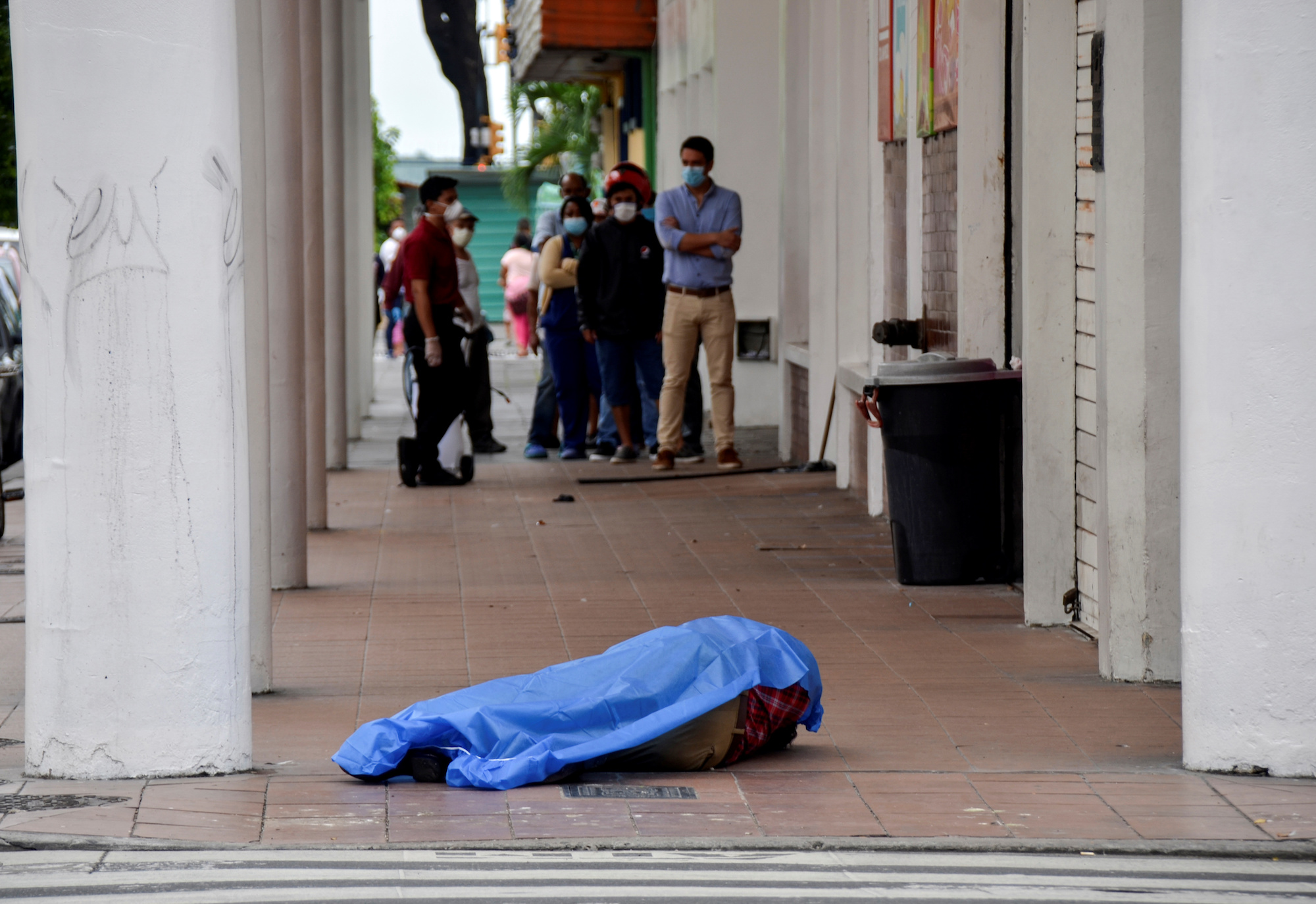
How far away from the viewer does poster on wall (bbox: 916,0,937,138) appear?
1009 cm

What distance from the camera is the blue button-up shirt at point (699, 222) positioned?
13.3 m

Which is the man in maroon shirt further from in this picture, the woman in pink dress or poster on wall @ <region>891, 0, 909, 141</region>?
the woman in pink dress

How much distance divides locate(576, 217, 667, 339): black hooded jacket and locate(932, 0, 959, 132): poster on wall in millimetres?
4194

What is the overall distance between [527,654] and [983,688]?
1829mm

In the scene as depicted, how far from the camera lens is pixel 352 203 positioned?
18891 millimetres

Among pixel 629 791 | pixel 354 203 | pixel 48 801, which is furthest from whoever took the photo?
pixel 354 203

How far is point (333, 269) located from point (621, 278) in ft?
7.55

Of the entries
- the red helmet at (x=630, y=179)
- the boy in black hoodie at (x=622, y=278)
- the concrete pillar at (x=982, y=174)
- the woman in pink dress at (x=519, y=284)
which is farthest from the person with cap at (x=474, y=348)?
the woman in pink dress at (x=519, y=284)

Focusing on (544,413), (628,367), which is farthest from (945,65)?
(544,413)

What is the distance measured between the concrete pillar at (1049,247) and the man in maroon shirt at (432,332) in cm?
551

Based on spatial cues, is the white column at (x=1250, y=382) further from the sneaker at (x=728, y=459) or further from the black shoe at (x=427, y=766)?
the sneaker at (x=728, y=459)

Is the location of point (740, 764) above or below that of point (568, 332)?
below

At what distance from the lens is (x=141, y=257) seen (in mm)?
5297

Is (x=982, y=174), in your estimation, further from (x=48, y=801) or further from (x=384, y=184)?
(x=384, y=184)
